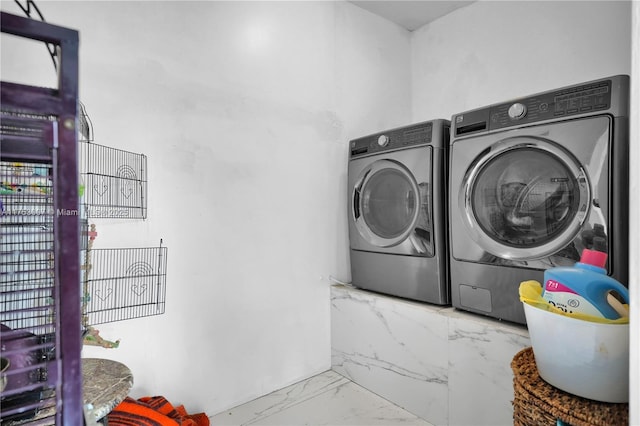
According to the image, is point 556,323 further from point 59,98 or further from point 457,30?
point 457,30

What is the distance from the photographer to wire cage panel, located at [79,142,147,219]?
138cm

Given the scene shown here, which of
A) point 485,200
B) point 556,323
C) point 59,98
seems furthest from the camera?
point 485,200

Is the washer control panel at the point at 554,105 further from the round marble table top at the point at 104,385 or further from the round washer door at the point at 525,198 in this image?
the round marble table top at the point at 104,385

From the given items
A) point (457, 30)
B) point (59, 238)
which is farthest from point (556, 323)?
point (457, 30)

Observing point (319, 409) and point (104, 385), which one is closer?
point (104, 385)

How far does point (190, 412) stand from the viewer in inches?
67.4

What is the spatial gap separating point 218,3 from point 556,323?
74.7 inches

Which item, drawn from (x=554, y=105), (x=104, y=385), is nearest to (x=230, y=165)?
(x=104, y=385)

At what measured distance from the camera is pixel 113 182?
1.45 metres

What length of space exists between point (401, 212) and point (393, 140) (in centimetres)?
38

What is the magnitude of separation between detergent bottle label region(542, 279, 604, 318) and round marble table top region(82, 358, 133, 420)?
1195mm

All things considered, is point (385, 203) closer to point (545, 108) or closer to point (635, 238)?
point (545, 108)

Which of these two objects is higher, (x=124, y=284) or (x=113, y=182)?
(x=113, y=182)

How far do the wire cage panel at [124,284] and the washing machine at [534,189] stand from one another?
1306 mm
